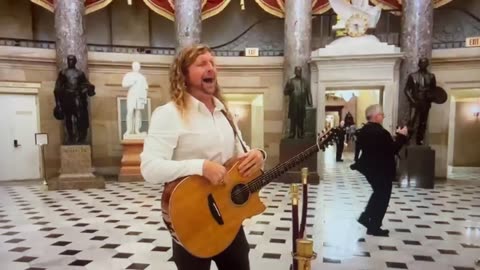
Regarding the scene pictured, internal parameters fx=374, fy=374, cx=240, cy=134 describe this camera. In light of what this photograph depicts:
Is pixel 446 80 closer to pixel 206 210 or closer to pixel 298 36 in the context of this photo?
pixel 298 36

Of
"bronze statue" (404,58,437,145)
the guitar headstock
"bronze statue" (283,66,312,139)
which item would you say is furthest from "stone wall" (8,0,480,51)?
the guitar headstock

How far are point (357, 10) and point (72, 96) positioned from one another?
684 cm

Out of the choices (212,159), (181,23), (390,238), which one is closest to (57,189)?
(181,23)

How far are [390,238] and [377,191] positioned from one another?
584mm

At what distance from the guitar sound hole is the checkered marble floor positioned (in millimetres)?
2113

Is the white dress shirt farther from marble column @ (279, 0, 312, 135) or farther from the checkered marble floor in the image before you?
marble column @ (279, 0, 312, 135)

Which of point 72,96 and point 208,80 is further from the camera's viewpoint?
point 72,96

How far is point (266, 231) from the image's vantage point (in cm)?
480

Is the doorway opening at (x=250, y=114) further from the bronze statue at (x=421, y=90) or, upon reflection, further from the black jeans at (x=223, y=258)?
the black jeans at (x=223, y=258)

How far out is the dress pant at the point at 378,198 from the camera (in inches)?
174

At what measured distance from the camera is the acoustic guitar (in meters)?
1.57

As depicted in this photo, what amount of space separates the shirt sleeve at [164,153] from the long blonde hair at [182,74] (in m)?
0.04

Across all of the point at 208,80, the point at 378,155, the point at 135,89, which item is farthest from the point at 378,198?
the point at 135,89

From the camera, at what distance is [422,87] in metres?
7.86
